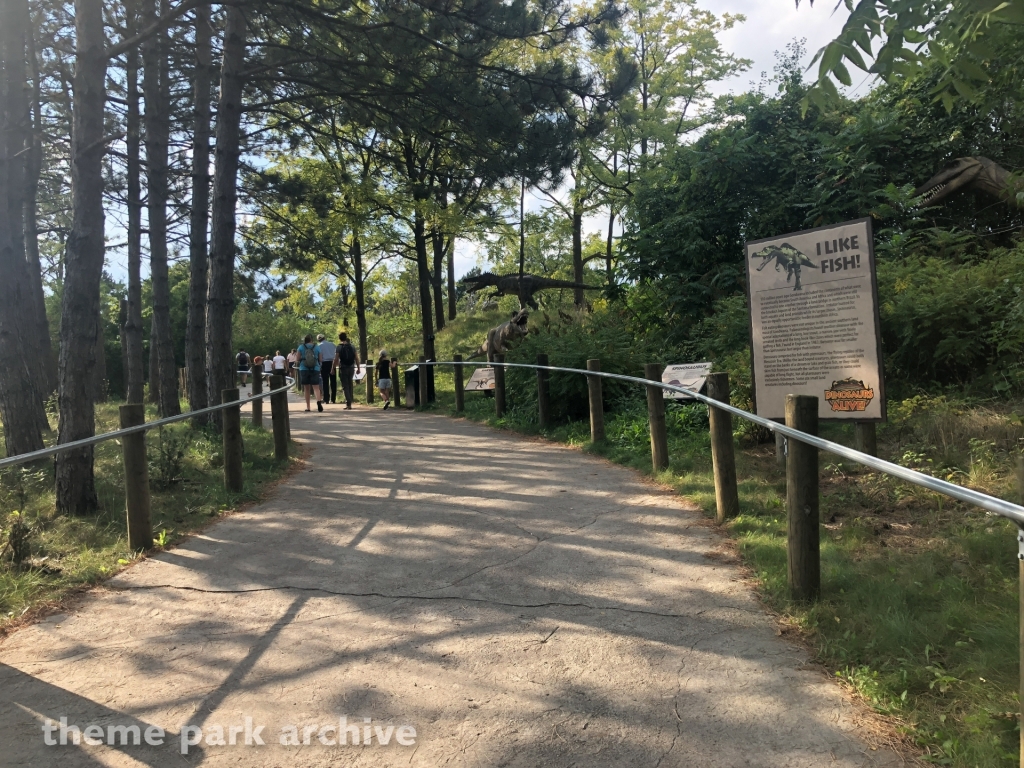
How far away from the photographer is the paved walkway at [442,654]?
2.81m

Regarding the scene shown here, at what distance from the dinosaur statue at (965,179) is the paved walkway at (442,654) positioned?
893 centimetres

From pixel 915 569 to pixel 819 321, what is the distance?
276cm

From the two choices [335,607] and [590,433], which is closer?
[335,607]

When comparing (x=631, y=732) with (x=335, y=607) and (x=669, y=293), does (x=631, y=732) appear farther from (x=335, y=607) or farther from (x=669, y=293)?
(x=669, y=293)

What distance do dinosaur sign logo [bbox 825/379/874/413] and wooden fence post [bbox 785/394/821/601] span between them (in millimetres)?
2354

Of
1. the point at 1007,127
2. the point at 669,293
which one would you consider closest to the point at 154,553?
the point at 669,293

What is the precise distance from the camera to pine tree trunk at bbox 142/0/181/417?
37.6 feet

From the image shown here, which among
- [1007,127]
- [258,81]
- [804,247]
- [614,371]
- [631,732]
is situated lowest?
[631,732]

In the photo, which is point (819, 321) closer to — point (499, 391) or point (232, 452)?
point (232, 452)

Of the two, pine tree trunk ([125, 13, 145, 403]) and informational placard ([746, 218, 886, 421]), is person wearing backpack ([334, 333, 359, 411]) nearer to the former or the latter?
pine tree trunk ([125, 13, 145, 403])

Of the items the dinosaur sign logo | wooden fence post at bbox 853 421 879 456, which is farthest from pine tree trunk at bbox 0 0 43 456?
wooden fence post at bbox 853 421 879 456

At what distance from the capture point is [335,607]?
432 cm

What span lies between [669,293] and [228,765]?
12.1 m

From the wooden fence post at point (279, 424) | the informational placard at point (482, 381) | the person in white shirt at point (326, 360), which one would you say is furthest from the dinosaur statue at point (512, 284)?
the wooden fence post at point (279, 424)
